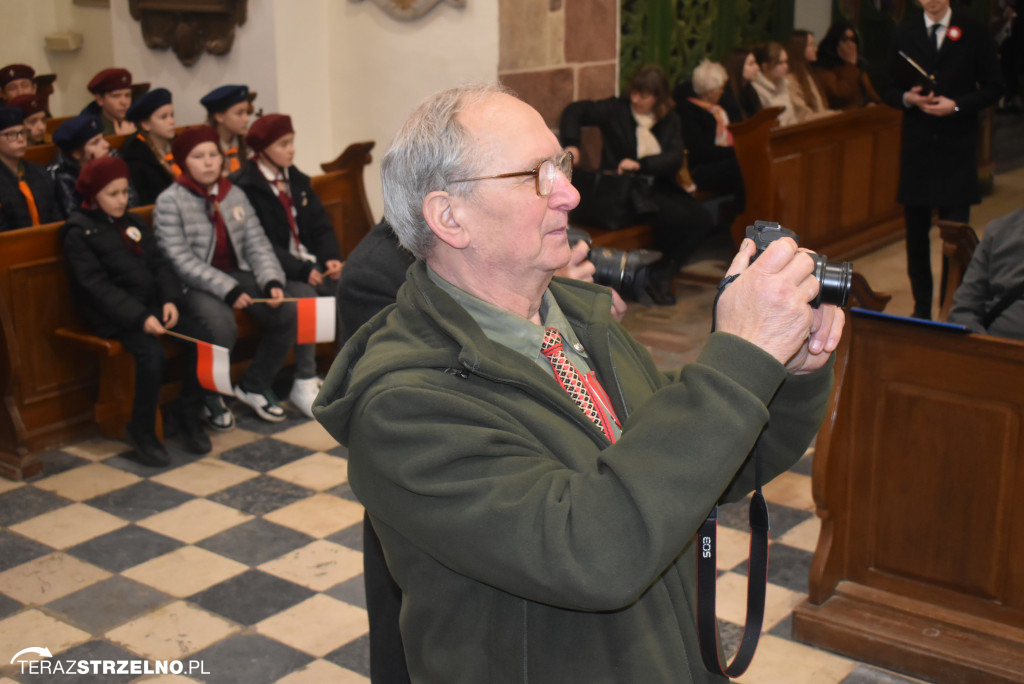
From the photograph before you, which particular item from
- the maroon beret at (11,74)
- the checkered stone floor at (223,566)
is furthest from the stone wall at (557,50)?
the maroon beret at (11,74)

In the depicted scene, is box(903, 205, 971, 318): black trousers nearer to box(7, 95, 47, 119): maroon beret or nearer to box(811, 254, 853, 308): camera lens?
box(811, 254, 853, 308): camera lens

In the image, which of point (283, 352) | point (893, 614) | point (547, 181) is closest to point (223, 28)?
point (283, 352)

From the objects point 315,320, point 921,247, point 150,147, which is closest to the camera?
point 315,320

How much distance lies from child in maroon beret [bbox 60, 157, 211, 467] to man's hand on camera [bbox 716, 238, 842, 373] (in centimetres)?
364

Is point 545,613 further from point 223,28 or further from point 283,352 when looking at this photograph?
point 223,28

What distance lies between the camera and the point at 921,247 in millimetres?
5910

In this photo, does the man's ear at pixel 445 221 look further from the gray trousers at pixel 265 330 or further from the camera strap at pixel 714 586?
the gray trousers at pixel 265 330

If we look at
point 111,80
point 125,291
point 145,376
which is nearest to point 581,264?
point 145,376

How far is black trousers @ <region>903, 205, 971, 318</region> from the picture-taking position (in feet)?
18.9

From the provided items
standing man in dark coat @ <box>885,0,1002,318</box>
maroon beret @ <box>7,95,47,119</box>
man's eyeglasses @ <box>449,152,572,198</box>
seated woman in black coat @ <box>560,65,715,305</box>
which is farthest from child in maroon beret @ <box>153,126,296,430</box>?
man's eyeglasses @ <box>449,152,572,198</box>

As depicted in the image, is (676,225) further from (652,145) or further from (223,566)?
(223,566)

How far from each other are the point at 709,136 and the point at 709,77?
1.29 feet

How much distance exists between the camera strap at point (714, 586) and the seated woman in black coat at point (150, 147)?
456 centimetres

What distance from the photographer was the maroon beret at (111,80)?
21.9 feet
